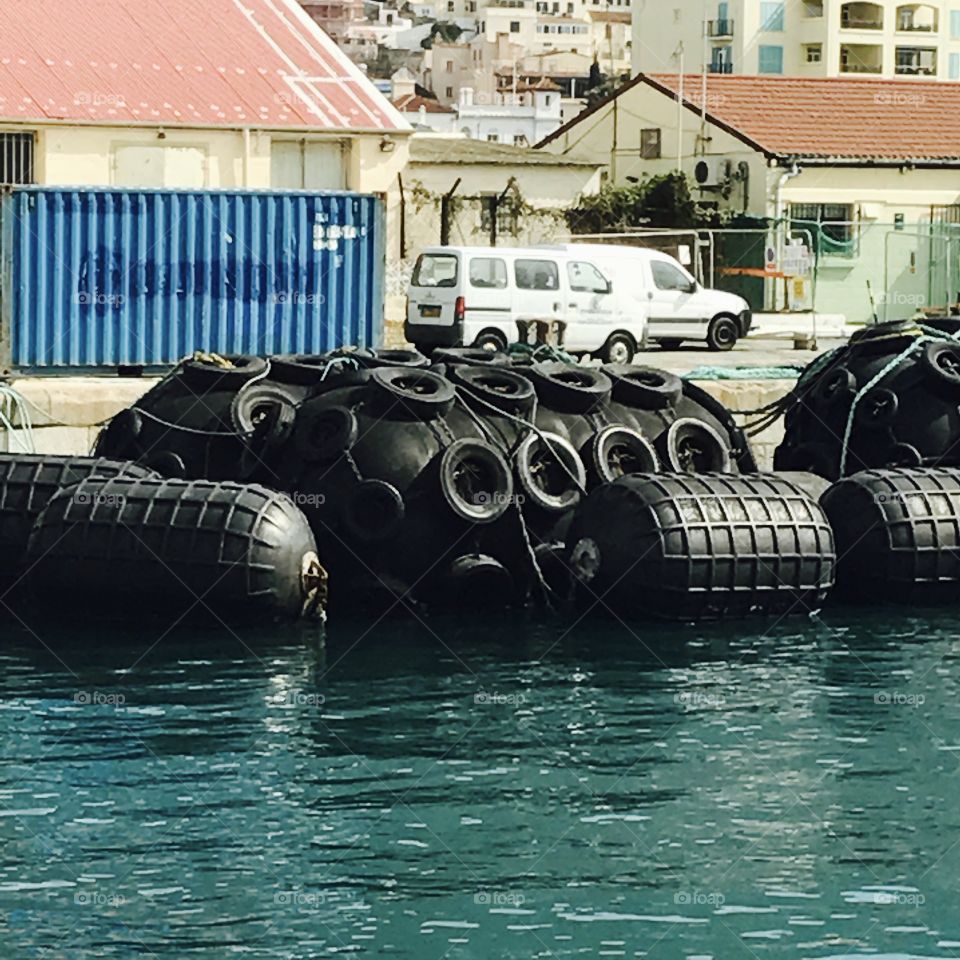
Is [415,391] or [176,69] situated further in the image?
[176,69]

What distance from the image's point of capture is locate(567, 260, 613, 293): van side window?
39.2m

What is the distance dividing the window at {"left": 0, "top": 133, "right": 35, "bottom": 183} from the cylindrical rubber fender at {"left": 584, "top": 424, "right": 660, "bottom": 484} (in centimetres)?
2194

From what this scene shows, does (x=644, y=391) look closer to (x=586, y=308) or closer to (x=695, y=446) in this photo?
(x=695, y=446)

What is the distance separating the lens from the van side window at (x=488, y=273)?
38250mm

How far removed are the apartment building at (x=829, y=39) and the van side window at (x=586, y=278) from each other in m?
68.4

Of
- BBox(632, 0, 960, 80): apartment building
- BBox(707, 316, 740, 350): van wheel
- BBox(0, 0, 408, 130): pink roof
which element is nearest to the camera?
BBox(0, 0, 408, 130): pink roof

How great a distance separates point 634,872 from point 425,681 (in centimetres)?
510

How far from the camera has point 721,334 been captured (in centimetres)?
4259

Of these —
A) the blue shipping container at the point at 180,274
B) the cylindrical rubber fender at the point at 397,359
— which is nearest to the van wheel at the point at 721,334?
the blue shipping container at the point at 180,274

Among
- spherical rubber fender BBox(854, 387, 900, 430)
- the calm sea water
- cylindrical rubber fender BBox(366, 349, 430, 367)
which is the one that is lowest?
the calm sea water

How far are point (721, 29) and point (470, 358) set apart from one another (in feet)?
291

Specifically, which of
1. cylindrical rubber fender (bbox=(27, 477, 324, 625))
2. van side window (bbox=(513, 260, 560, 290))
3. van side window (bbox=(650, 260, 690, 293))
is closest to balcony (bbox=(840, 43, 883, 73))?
van side window (bbox=(650, 260, 690, 293))

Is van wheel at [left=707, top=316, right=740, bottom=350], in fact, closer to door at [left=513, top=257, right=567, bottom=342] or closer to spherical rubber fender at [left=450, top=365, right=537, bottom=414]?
door at [left=513, top=257, right=567, bottom=342]

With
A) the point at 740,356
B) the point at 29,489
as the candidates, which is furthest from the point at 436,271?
the point at 29,489
